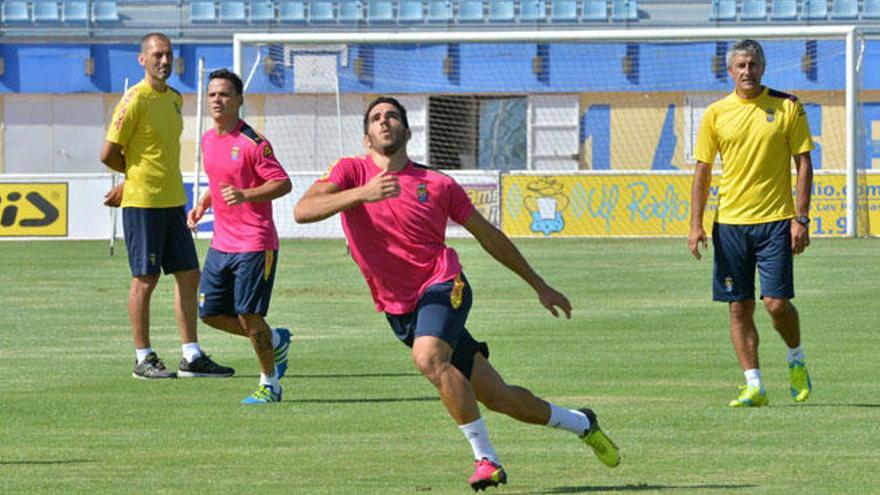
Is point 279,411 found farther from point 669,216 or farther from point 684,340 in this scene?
point 669,216

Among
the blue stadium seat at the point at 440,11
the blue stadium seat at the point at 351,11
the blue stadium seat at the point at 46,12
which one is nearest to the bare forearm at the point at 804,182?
the blue stadium seat at the point at 440,11

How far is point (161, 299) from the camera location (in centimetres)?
2234

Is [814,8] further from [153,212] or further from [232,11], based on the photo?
[153,212]

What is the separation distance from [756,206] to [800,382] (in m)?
1.09

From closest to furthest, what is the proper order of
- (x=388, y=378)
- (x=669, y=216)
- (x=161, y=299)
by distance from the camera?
(x=388, y=378)
(x=161, y=299)
(x=669, y=216)

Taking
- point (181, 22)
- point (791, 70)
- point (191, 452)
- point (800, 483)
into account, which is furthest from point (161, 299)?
point (181, 22)

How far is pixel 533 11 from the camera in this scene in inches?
1934

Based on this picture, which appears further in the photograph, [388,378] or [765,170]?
[388,378]

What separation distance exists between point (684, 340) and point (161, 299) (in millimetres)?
7875

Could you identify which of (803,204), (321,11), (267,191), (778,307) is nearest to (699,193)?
(803,204)

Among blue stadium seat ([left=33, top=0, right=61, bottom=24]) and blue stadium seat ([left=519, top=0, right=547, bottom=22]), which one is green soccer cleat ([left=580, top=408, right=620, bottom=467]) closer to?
blue stadium seat ([left=519, top=0, right=547, bottom=22])

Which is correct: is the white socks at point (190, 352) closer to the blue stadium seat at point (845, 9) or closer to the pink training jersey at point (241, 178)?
the pink training jersey at point (241, 178)

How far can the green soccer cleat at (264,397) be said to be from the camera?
1200cm

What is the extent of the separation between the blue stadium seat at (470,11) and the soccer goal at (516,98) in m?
0.73
